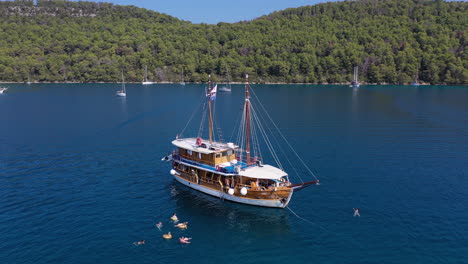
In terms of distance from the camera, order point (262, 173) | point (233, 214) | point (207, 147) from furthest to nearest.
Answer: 1. point (207, 147)
2. point (262, 173)
3. point (233, 214)

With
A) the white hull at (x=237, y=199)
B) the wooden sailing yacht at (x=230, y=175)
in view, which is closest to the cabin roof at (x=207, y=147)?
the wooden sailing yacht at (x=230, y=175)

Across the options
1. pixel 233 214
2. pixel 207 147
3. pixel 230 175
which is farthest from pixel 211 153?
pixel 233 214

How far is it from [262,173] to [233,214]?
746 centimetres

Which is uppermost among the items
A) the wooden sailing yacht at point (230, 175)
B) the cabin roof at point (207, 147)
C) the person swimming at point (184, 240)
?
the cabin roof at point (207, 147)

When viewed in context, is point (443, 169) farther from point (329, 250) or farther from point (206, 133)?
point (206, 133)

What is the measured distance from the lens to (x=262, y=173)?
166 ft

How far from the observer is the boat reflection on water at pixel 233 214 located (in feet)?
149

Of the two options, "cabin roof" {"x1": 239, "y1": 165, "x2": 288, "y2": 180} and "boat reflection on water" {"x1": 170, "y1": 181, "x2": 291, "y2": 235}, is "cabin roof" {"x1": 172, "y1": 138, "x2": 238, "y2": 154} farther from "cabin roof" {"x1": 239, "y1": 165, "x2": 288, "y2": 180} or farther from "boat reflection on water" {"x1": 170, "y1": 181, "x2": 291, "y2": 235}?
"boat reflection on water" {"x1": 170, "y1": 181, "x2": 291, "y2": 235}

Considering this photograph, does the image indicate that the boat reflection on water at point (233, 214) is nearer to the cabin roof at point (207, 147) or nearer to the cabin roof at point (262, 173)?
the cabin roof at point (262, 173)

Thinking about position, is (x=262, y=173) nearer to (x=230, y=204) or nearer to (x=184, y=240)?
(x=230, y=204)

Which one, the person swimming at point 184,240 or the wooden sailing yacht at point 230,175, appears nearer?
the person swimming at point 184,240

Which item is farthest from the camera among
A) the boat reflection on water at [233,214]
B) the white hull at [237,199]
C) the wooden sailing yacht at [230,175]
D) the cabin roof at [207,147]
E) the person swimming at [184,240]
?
the cabin roof at [207,147]

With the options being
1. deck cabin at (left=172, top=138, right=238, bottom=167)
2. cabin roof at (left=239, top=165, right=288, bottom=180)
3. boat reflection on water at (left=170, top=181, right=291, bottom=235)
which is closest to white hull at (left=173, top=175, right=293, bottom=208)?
boat reflection on water at (left=170, top=181, right=291, bottom=235)

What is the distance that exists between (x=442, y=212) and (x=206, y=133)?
63.9 metres
